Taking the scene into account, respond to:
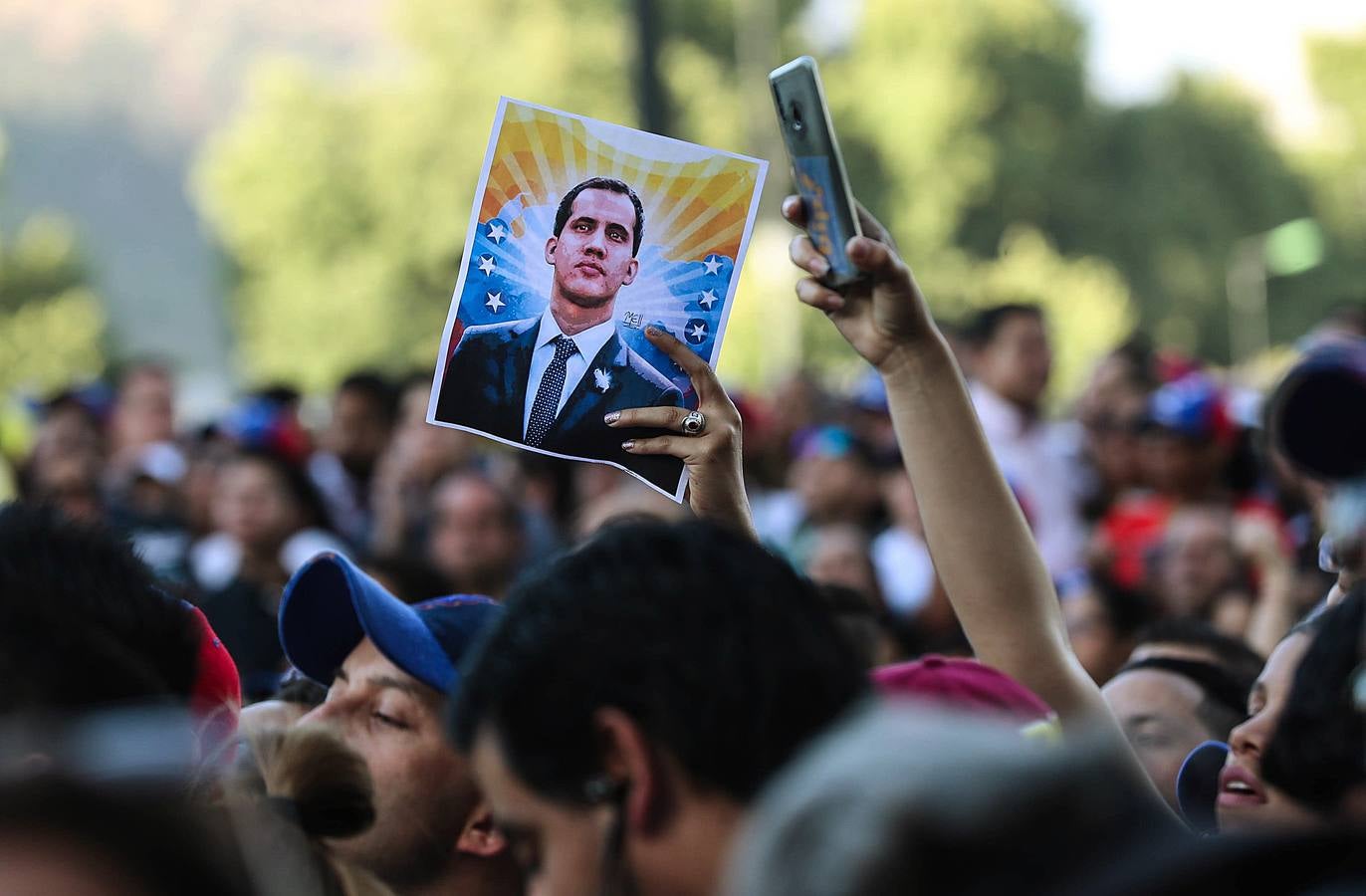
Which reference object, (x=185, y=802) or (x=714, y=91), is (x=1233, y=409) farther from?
(x=714, y=91)

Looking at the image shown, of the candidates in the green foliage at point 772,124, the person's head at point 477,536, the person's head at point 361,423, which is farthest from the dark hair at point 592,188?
the green foliage at point 772,124

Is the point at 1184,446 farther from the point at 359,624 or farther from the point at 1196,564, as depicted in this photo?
the point at 359,624

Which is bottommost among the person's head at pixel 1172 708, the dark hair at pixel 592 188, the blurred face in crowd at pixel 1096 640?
the blurred face in crowd at pixel 1096 640

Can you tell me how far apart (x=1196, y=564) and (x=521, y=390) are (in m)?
3.71

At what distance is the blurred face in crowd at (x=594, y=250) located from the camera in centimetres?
245

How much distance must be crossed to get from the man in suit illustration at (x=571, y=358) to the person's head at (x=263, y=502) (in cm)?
376

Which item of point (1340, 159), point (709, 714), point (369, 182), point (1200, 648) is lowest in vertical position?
point (1200, 648)

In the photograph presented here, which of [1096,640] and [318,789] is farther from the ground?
[318,789]

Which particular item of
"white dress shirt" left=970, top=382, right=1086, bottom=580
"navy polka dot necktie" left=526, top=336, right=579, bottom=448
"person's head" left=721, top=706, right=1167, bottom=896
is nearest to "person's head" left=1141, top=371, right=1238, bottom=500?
"white dress shirt" left=970, top=382, right=1086, bottom=580

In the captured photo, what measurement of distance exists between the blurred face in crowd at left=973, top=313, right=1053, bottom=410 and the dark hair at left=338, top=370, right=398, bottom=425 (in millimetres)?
2833

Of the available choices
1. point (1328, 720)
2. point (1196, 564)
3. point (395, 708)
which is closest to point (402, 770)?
point (395, 708)

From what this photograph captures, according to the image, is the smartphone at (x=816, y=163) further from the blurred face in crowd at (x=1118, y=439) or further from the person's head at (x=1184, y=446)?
the blurred face in crowd at (x=1118, y=439)

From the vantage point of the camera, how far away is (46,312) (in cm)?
4538

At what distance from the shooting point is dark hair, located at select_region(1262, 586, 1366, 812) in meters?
1.38
